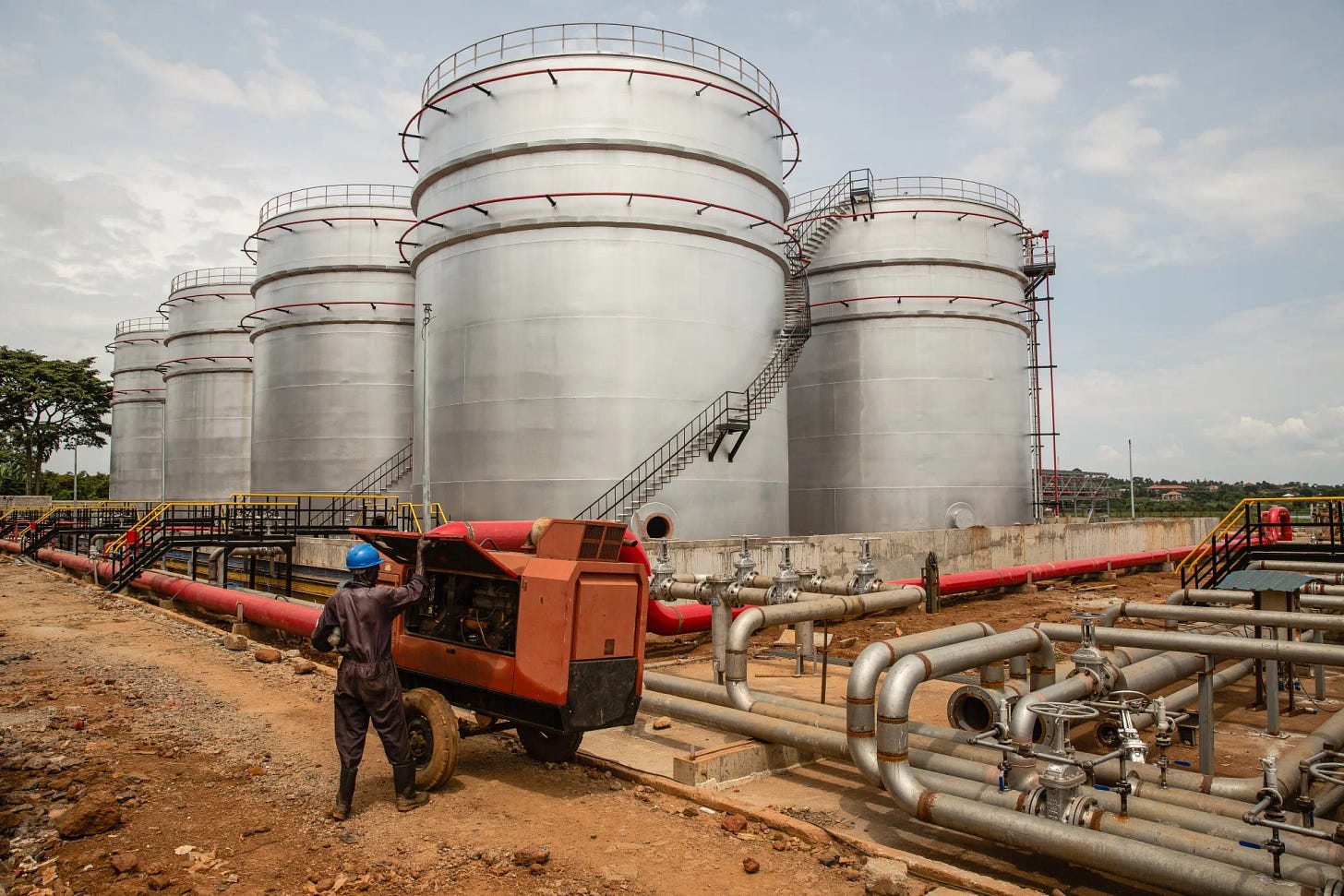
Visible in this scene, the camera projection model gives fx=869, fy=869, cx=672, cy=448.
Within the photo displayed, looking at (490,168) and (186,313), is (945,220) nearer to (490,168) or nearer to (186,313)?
(490,168)

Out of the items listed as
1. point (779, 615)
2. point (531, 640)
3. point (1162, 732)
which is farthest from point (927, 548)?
point (531, 640)

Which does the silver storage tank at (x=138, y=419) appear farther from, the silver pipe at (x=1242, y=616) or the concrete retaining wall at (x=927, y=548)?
the silver pipe at (x=1242, y=616)

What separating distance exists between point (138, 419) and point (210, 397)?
44.0ft

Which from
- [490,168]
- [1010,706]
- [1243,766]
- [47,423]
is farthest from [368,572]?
[47,423]

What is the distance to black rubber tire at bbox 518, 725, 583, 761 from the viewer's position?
7.84 metres

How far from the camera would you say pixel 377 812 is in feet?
21.9

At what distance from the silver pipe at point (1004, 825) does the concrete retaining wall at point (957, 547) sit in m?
11.9

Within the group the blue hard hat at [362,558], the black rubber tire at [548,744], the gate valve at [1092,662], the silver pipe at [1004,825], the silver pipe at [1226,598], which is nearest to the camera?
the silver pipe at [1004,825]

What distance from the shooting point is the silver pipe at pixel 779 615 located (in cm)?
888

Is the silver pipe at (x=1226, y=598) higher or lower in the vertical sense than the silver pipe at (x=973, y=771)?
higher

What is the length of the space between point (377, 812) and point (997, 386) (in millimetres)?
27531

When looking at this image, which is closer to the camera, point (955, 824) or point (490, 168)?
point (955, 824)

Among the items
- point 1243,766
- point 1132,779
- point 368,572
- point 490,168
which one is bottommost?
point 1243,766

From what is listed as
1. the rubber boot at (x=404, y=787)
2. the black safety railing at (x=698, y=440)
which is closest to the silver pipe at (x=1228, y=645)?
the rubber boot at (x=404, y=787)
